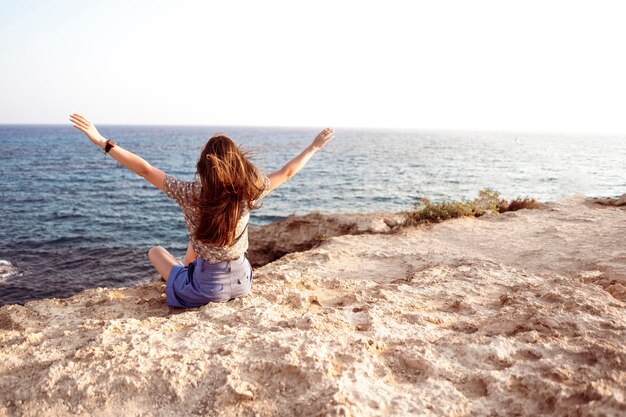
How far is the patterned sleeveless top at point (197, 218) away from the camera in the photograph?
14.2 feet

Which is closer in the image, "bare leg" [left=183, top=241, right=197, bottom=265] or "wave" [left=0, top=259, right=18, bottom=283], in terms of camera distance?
"bare leg" [left=183, top=241, right=197, bottom=265]

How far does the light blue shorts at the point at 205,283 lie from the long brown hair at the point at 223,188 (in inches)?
14.1

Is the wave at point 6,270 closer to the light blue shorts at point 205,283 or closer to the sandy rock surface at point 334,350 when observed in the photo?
the sandy rock surface at point 334,350

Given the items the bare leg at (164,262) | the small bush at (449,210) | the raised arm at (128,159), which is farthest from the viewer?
the small bush at (449,210)

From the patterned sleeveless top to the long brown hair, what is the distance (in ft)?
0.31

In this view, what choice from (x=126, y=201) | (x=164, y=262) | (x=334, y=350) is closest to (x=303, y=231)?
(x=164, y=262)

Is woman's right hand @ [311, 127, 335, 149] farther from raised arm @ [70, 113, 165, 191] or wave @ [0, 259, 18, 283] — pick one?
wave @ [0, 259, 18, 283]

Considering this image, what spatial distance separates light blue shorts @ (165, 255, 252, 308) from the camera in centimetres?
456

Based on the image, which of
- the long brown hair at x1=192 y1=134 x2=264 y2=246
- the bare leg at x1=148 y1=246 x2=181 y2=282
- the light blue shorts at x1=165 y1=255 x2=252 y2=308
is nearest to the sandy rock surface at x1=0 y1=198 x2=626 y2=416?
the light blue shorts at x1=165 y1=255 x2=252 y2=308

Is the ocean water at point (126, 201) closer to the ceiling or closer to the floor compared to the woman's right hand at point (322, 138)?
closer to the floor

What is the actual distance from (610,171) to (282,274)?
4262 centimetres

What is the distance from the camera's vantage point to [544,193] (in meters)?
27.0

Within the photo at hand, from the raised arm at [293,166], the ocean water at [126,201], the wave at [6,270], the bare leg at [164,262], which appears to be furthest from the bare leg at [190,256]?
the wave at [6,270]

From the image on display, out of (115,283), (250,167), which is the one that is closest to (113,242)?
(115,283)
